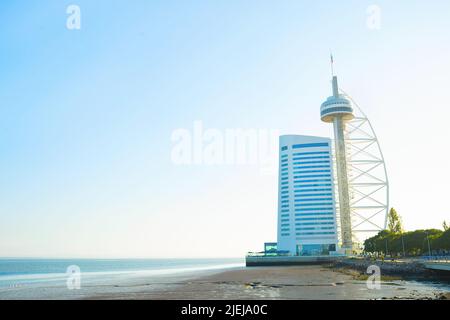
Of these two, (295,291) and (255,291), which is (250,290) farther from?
(295,291)

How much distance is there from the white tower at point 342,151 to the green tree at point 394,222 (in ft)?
96.9

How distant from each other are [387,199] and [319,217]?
38459 mm

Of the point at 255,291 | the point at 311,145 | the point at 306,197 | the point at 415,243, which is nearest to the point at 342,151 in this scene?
the point at 311,145

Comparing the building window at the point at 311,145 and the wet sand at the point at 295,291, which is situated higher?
the building window at the point at 311,145

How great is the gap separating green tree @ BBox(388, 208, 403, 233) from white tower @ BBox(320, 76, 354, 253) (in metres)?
29.5

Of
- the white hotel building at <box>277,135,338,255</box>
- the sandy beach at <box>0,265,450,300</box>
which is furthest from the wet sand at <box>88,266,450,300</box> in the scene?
the white hotel building at <box>277,135,338,255</box>

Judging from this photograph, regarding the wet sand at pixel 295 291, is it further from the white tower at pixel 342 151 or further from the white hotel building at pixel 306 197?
the white hotel building at pixel 306 197

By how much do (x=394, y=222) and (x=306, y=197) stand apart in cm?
5621

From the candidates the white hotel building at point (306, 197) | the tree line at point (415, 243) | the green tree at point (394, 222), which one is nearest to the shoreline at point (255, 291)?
the tree line at point (415, 243)

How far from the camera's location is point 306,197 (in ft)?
599

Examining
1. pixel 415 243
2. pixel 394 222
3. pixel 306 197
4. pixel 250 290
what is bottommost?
pixel 250 290

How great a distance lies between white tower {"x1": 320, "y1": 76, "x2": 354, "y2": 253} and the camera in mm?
160625

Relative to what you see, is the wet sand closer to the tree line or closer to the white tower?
the tree line

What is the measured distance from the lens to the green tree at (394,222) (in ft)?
421
